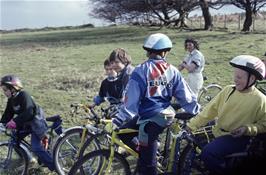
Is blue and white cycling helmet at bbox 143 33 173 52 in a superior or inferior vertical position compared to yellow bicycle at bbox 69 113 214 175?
superior

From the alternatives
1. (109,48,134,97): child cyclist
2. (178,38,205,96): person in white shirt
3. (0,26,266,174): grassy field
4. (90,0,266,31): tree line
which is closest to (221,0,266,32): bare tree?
(90,0,266,31): tree line

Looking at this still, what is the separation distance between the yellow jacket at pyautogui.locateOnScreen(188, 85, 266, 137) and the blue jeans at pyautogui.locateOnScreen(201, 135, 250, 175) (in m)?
0.14

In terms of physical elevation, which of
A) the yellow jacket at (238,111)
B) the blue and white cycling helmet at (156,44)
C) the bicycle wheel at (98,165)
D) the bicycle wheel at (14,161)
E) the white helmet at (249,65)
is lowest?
the bicycle wheel at (14,161)

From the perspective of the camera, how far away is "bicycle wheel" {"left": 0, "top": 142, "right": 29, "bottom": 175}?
4746mm

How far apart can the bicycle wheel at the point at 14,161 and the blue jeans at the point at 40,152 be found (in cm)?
13

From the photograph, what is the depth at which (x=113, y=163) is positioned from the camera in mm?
4043

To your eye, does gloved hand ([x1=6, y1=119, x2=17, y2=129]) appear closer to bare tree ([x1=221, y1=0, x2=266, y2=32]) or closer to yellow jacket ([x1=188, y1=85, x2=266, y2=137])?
yellow jacket ([x1=188, y1=85, x2=266, y2=137])

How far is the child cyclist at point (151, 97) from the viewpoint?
3.79 meters

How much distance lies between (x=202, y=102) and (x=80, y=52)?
33.9 feet

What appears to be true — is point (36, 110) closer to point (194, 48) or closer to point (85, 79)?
point (194, 48)

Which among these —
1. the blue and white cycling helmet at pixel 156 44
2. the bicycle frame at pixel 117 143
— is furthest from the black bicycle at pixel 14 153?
the blue and white cycling helmet at pixel 156 44

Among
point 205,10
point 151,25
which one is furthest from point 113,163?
point 151,25

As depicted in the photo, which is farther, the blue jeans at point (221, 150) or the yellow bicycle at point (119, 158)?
the yellow bicycle at point (119, 158)

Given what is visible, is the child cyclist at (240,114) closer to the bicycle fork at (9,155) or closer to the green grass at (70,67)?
the bicycle fork at (9,155)
